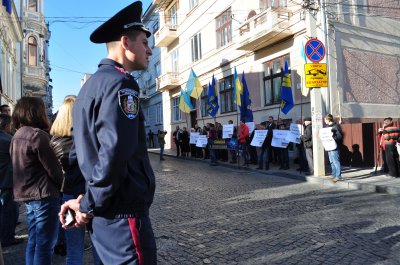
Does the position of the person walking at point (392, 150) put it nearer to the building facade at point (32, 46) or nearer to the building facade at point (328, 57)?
the building facade at point (328, 57)

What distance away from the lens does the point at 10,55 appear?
2419 cm

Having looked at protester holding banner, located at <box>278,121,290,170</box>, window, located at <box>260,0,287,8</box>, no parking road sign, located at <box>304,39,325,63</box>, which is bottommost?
protester holding banner, located at <box>278,121,290,170</box>

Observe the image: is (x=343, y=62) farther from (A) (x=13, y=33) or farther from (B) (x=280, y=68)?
(A) (x=13, y=33)

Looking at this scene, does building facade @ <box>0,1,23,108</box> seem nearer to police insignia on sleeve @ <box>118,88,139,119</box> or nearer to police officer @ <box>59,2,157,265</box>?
police officer @ <box>59,2,157,265</box>

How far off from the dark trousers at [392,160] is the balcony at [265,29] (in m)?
6.64

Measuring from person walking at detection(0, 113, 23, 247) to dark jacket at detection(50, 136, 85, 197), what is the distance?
1.77 metres

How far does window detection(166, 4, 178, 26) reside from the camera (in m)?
27.6

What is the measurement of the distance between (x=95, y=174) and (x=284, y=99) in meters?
12.4

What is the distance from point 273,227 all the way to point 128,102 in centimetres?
419

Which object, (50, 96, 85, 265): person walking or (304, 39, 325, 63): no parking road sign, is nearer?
(50, 96, 85, 265): person walking

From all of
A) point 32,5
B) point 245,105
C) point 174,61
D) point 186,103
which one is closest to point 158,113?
point 174,61

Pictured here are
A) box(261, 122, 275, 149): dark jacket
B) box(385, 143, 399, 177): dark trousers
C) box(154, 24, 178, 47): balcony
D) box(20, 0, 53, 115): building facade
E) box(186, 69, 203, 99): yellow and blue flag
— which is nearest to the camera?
box(385, 143, 399, 177): dark trousers

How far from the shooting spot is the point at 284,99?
13.5 metres

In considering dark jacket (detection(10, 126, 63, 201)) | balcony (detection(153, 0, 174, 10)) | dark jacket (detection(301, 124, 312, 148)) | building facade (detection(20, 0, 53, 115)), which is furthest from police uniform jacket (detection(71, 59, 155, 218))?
building facade (detection(20, 0, 53, 115))
